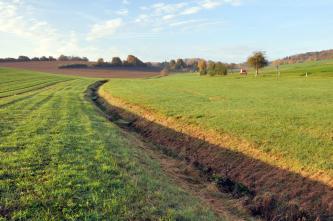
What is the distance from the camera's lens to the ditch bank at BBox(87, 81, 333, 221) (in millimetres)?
10102

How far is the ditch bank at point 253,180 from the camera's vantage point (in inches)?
398

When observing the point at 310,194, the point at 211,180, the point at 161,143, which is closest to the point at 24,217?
the point at 211,180

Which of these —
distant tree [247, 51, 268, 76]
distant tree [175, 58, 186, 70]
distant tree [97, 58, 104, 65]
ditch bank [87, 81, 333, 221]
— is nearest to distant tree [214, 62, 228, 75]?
distant tree [247, 51, 268, 76]

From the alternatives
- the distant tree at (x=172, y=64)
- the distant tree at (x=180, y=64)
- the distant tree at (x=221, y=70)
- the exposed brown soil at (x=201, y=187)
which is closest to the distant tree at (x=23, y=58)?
the distant tree at (x=172, y=64)

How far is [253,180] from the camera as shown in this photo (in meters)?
12.6

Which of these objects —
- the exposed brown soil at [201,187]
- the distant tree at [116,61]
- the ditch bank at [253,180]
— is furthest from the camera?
the distant tree at [116,61]

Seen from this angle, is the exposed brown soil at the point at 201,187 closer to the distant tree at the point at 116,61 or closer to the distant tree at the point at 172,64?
the distant tree at the point at 116,61

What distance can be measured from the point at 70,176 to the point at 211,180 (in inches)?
214

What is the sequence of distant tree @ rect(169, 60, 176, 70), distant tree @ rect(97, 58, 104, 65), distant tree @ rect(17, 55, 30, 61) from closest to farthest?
1. distant tree @ rect(97, 58, 104, 65)
2. distant tree @ rect(17, 55, 30, 61)
3. distant tree @ rect(169, 60, 176, 70)

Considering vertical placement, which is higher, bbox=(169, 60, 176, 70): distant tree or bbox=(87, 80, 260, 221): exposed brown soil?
bbox=(169, 60, 176, 70): distant tree

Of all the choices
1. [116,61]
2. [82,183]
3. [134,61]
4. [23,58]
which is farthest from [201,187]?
[23,58]

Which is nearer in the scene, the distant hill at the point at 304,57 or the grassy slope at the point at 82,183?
the grassy slope at the point at 82,183

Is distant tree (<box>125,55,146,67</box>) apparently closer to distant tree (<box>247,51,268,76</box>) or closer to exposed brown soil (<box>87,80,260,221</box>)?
distant tree (<box>247,51,268,76</box>)

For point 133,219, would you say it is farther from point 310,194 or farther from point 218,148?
point 218,148
